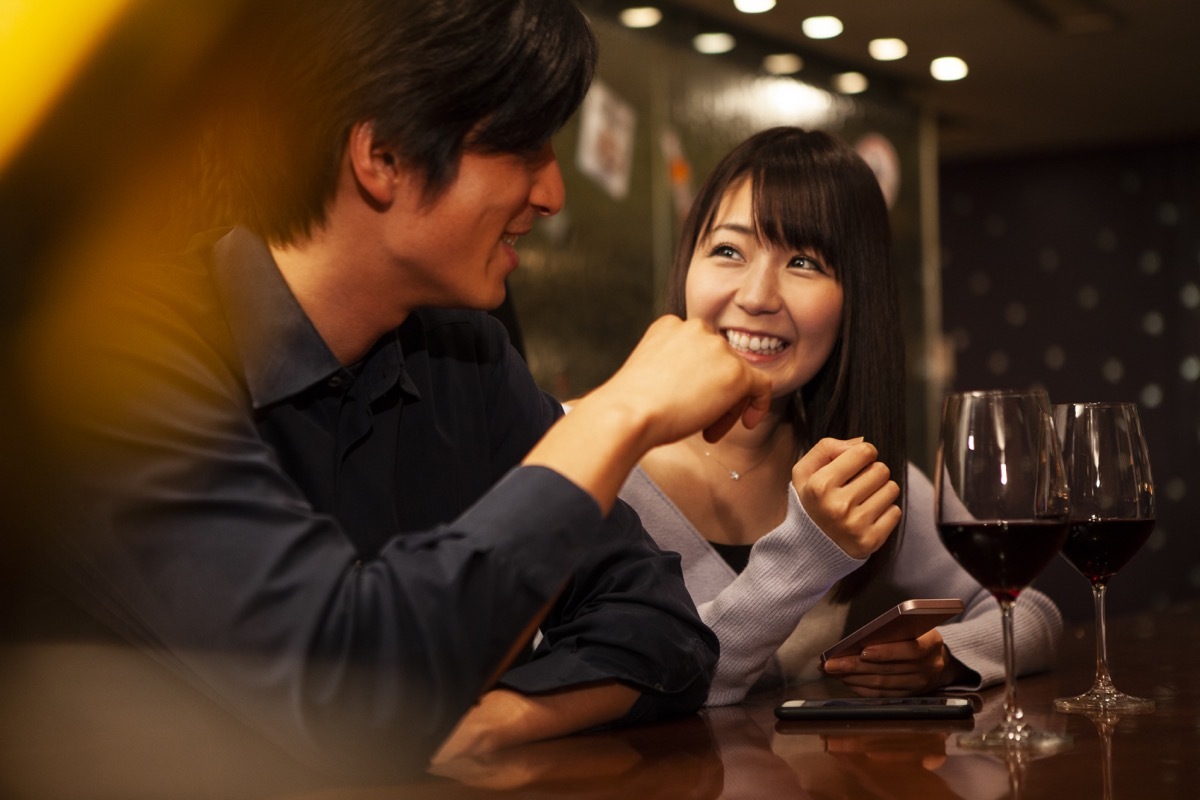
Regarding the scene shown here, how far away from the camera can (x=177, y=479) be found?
0.94 m

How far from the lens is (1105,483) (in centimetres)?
122

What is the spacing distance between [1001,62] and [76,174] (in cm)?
521

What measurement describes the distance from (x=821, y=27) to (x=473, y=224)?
13.9 feet

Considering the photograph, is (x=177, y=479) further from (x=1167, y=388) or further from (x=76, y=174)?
(x=1167, y=388)

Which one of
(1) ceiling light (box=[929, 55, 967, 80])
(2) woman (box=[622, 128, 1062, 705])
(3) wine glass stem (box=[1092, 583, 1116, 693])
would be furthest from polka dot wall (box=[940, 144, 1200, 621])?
(3) wine glass stem (box=[1092, 583, 1116, 693])

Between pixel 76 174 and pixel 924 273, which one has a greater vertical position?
pixel 924 273

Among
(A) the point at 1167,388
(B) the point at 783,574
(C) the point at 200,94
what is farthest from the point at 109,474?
(A) the point at 1167,388

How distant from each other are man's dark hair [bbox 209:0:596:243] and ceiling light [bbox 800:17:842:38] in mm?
4031

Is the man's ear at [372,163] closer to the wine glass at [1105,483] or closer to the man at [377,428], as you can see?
the man at [377,428]

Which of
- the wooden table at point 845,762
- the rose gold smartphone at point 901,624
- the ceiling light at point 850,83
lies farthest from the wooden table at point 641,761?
the ceiling light at point 850,83

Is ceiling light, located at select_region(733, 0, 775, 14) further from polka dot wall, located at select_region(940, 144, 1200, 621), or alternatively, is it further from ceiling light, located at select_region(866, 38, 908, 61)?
polka dot wall, located at select_region(940, 144, 1200, 621)

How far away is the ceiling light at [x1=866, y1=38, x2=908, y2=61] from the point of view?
5328mm

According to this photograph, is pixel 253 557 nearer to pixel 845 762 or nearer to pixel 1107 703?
pixel 845 762

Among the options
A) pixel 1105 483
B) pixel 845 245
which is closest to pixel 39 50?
pixel 845 245
